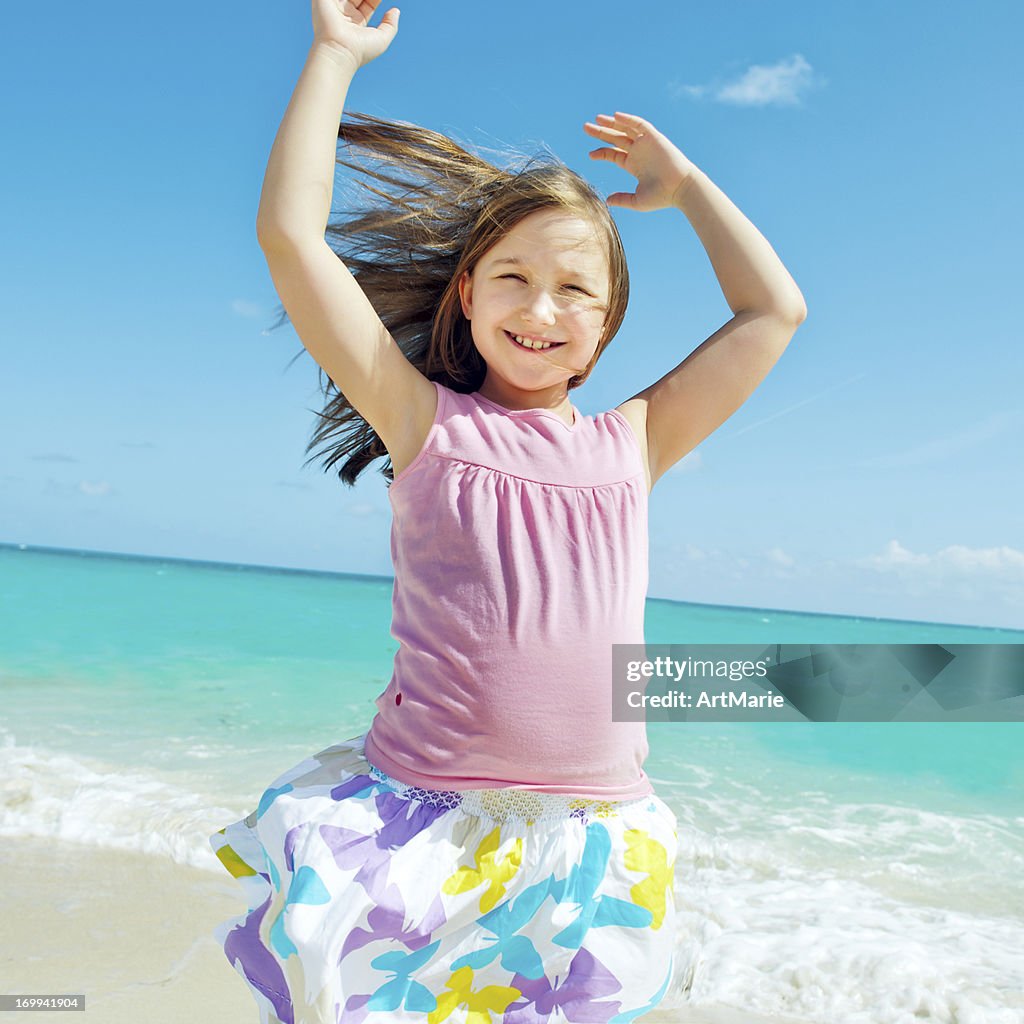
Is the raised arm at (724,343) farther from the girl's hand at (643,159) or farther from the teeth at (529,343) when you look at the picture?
the teeth at (529,343)

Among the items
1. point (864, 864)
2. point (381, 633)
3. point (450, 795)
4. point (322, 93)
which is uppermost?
point (322, 93)

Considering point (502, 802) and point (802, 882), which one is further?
point (802, 882)

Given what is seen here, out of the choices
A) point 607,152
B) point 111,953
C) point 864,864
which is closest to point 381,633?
point 864,864

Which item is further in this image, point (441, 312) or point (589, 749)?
point (441, 312)

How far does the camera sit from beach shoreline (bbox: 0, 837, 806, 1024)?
295 cm

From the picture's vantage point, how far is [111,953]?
323cm

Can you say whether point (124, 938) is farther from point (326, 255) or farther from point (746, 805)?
point (746, 805)

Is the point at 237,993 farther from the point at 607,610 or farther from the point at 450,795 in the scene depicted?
the point at 607,610

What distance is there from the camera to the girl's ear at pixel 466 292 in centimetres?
197

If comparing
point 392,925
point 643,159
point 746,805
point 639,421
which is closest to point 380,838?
point 392,925

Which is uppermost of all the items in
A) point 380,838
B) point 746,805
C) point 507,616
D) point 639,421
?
point 639,421

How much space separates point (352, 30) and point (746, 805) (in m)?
5.43

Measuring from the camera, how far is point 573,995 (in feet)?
5.35

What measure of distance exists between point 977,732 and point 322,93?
Result: 35.4 ft
